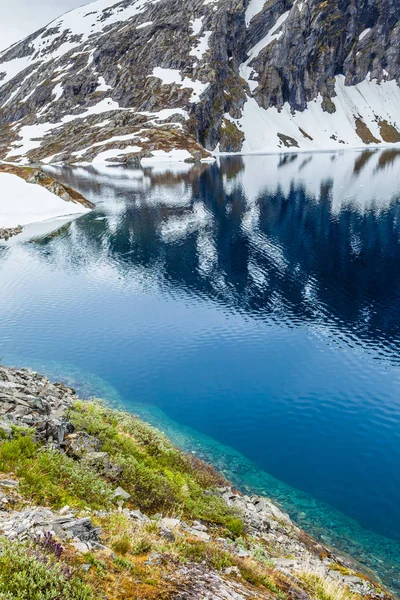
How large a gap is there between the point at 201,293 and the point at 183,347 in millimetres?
11981

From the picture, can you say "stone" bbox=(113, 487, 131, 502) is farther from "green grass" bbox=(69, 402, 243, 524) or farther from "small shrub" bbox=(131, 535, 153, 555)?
"small shrub" bbox=(131, 535, 153, 555)

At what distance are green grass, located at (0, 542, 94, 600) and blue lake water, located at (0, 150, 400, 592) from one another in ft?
47.5

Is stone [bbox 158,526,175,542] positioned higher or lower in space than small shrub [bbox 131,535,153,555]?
lower

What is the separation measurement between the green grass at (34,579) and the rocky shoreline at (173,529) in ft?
2.32

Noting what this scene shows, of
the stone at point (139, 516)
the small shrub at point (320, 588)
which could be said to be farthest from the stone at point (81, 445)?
the small shrub at point (320, 588)

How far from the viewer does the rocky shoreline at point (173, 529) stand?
8.84 meters

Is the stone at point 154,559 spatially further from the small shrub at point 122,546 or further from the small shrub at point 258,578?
the small shrub at point 258,578

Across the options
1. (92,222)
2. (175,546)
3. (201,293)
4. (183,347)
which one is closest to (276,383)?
(183,347)

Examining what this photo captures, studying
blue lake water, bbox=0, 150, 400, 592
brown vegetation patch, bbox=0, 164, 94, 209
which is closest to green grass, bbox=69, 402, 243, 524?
blue lake water, bbox=0, 150, 400, 592

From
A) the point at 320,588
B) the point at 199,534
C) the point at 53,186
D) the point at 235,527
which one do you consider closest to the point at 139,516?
the point at 199,534

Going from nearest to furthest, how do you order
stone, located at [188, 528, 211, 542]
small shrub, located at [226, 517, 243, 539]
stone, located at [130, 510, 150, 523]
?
stone, located at [188, 528, 211, 542] < stone, located at [130, 510, 150, 523] < small shrub, located at [226, 517, 243, 539]

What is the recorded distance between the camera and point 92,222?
8375 centimetres

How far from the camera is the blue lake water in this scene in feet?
75.3

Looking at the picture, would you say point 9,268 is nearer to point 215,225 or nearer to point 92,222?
point 92,222
